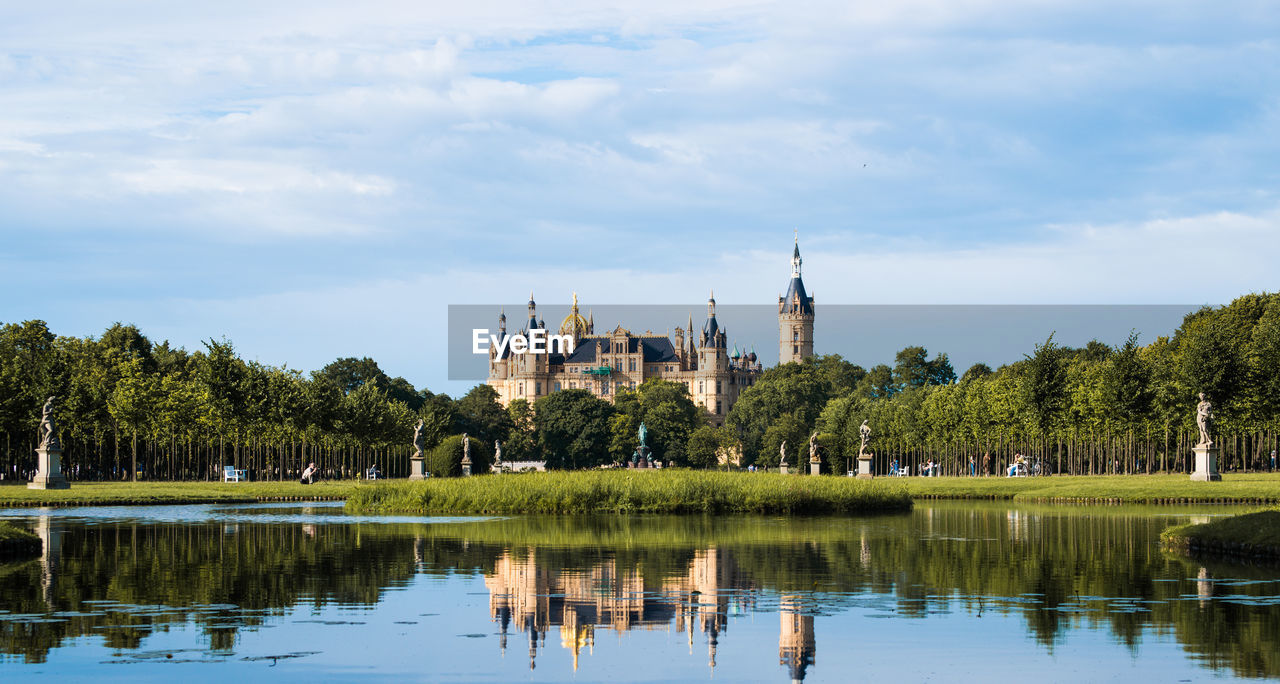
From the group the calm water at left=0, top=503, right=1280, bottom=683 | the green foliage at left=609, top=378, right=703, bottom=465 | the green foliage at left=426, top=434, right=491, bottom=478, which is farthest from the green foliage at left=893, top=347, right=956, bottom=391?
the calm water at left=0, top=503, right=1280, bottom=683

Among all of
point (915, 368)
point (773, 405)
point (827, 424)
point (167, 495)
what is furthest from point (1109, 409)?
point (773, 405)

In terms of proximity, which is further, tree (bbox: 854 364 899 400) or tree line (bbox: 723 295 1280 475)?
tree (bbox: 854 364 899 400)

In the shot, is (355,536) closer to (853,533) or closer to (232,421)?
(853,533)

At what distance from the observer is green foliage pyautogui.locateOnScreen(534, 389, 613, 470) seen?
153 meters

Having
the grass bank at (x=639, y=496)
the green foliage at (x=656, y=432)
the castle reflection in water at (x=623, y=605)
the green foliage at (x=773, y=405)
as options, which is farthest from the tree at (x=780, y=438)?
the castle reflection in water at (x=623, y=605)

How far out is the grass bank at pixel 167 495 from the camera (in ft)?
159

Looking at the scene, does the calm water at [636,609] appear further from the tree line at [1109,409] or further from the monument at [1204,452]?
the tree line at [1109,409]

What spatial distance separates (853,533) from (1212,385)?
39752mm

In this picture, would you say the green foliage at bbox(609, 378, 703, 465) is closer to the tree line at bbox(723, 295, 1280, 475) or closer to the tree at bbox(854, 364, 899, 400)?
the tree at bbox(854, 364, 899, 400)

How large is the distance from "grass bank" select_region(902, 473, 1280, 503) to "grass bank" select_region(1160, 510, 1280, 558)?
63.9 ft

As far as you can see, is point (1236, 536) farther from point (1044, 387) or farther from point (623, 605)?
point (1044, 387)

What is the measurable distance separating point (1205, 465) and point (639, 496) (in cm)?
2523

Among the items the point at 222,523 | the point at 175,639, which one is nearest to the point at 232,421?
the point at 222,523

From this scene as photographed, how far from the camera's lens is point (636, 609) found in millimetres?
18094
